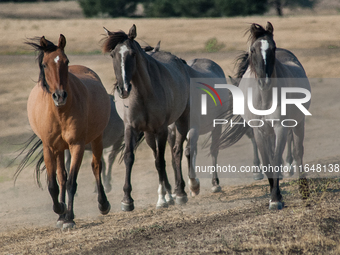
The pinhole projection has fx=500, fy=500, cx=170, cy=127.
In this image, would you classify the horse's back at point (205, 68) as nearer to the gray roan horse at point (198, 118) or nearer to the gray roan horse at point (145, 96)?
the gray roan horse at point (198, 118)

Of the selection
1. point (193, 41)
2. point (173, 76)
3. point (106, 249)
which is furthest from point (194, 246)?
point (193, 41)

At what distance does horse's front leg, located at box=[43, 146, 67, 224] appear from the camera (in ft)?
22.3

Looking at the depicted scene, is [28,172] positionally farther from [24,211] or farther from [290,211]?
[290,211]

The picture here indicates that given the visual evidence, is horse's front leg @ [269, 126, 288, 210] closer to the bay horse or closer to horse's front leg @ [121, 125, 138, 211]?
horse's front leg @ [121, 125, 138, 211]

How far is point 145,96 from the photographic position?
23.9 feet

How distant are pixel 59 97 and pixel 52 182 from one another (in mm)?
1304

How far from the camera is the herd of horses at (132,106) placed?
21.6ft

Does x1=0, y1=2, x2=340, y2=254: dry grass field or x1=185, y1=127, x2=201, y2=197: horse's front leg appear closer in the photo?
x1=0, y1=2, x2=340, y2=254: dry grass field

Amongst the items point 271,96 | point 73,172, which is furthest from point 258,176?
point 73,172

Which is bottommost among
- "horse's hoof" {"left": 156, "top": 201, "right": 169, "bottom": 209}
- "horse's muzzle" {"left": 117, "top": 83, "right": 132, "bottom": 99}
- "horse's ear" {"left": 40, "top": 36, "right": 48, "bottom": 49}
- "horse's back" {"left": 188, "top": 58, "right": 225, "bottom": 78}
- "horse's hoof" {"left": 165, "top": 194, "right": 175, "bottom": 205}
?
"horse's hoof" {"left": 165, "top": 194, "right": 175, "bottom": 205}

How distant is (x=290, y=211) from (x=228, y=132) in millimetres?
2778

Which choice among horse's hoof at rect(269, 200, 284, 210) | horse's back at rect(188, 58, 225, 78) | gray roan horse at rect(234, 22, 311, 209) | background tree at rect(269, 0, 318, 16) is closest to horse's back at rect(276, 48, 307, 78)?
gray roan horse at rect(234, 22, 311, 209)

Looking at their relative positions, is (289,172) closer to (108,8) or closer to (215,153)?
(215,153)

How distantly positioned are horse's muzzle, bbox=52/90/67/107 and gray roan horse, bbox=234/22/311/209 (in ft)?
8.26
